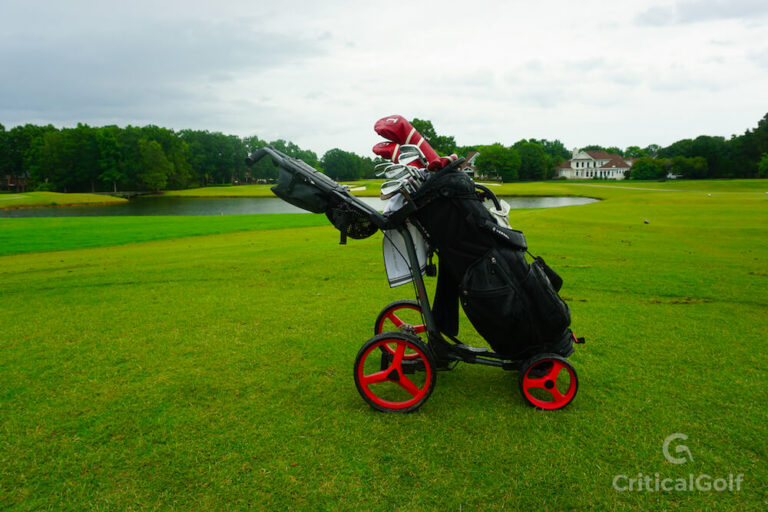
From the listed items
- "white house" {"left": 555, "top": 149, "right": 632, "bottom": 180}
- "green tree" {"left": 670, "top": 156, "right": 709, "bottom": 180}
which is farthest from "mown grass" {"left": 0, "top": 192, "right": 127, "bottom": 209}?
"white house" {"left": 555, "top": 149, "right": 632, "bottom": 180}

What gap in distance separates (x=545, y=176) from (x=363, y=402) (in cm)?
12570

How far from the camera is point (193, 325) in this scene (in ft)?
17.4

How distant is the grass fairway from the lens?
253 centimetres

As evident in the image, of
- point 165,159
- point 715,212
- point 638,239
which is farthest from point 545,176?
point 638,239

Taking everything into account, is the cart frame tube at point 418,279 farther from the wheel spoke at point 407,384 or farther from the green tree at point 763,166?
the green tree at point 763,166

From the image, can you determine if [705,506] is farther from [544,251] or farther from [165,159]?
[165,159]

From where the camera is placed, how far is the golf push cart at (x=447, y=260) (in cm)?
320

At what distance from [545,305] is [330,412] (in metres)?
1.85

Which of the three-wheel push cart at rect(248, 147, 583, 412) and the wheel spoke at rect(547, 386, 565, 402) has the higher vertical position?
the three-wheel push cart at rect(248, 147, 583, 412)

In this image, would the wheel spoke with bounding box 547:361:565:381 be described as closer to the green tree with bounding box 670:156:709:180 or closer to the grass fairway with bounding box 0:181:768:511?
the grass fairway with bounding box 0:181:768:511

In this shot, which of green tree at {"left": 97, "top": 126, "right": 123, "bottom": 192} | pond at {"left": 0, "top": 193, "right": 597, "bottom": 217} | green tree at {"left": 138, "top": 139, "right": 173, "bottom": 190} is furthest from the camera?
green tree at {"left": 97, "top": 126, "right": 123, "bottom": 192}

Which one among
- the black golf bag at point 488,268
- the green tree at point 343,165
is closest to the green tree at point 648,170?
the green tree at point 343,165

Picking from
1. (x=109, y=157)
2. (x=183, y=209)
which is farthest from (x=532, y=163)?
(x=109, y=157)

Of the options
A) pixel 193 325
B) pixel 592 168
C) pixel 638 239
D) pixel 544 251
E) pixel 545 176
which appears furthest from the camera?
pixel 592 168
